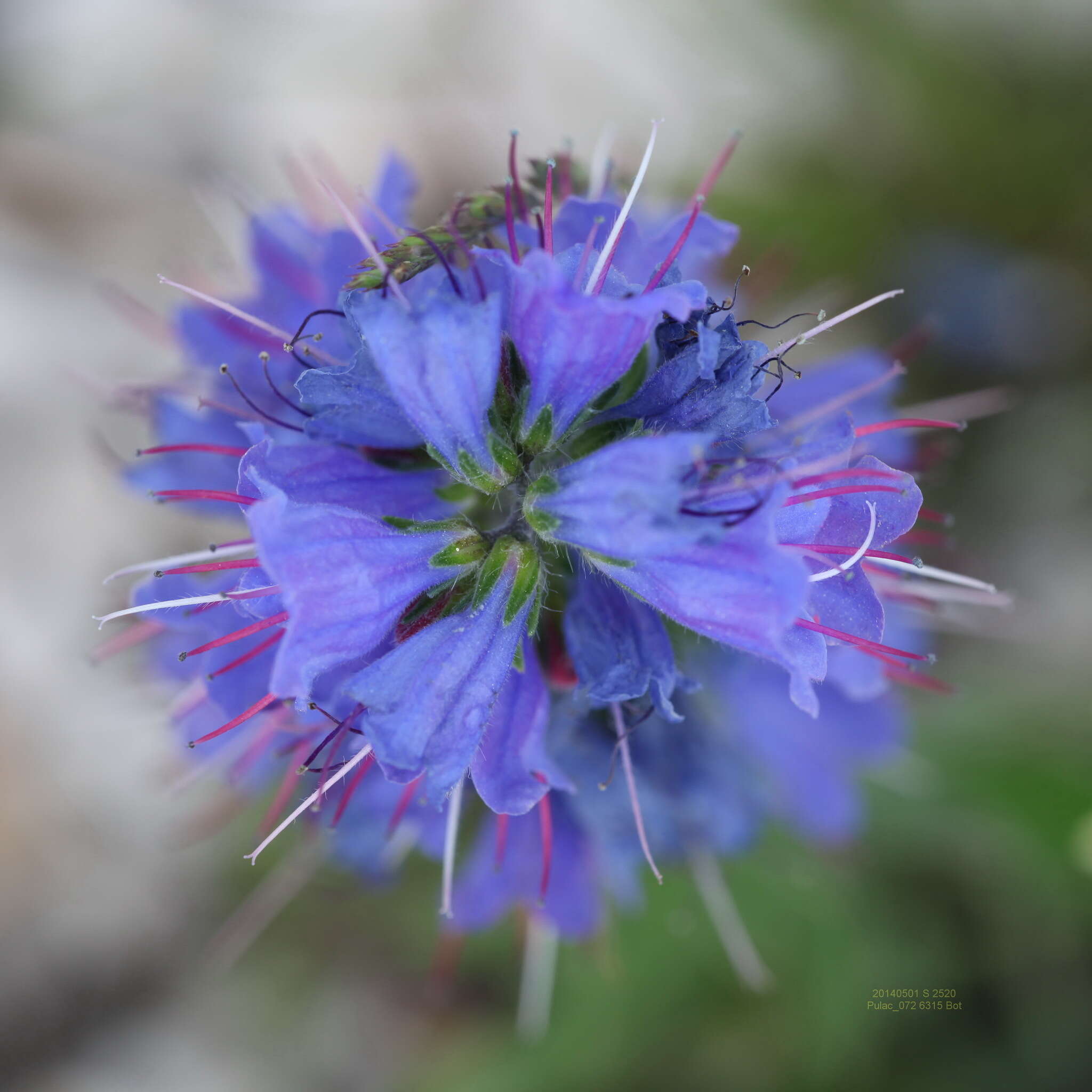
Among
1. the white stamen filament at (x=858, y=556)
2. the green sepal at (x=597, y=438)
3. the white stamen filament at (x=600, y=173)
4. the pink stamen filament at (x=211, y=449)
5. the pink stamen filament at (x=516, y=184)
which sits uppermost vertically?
the pink stamen filament at (x=516, y=184)

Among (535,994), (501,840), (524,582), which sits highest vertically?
(524,582)

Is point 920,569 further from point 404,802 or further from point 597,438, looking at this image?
point 404,802

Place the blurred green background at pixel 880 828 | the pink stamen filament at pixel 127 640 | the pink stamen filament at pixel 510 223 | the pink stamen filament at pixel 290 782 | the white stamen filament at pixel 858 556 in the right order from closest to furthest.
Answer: the white stamen filament at pixel 858 556 → the pink stamen filament at pixel 510 223 → the pink stamen filament at pixel 290 782 → the pink stamen filament at pixel 127 640 → the blurred green background at pixel 880 828

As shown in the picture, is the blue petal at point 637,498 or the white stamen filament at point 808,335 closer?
the blue petal at point 637,498

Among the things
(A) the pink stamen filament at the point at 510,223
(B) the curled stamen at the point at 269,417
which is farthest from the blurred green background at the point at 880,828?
(B) the curled stamen at the point at 269,417

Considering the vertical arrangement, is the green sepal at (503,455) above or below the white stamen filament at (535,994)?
above

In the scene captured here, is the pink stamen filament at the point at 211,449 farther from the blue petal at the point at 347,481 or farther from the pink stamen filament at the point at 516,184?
the pink stamen filament at the point at 516,184

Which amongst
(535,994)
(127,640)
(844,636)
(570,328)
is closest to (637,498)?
(570,328)

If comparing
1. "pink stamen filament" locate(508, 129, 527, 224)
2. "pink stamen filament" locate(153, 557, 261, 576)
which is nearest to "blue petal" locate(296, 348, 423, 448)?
"pink stamen filament" locate(153, 557, 261, 576)
